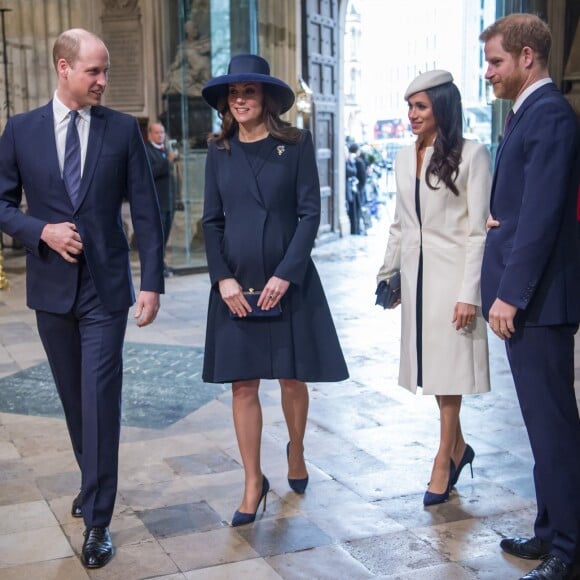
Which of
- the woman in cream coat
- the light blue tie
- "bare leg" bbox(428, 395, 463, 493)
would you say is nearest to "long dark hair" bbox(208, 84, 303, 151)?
the woman in cream coat

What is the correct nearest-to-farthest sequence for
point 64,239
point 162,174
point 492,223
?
point 492,223, point 64,239, point 162,174

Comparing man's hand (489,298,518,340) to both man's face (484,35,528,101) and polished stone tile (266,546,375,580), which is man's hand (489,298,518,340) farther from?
polished stone tile (266,546,375,580)

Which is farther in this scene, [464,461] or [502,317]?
[464,461]

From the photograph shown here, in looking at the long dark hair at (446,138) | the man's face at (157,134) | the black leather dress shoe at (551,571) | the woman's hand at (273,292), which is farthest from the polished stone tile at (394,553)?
the man's face at (157,134)

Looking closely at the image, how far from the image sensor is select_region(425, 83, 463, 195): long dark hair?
146 inches

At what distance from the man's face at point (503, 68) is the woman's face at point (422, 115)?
58 centimetres

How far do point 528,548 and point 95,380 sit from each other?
1.61 meters

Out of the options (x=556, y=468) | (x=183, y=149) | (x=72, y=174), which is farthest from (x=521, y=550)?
(x=183, y=149)

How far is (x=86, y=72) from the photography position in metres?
3.36

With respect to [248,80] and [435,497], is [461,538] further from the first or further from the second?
[248,80]

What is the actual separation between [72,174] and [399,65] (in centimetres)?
5437

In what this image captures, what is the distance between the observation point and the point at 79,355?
3.56 meters

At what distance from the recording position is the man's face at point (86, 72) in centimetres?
334

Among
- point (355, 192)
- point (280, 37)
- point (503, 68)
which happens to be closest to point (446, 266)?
point (503, 68)
